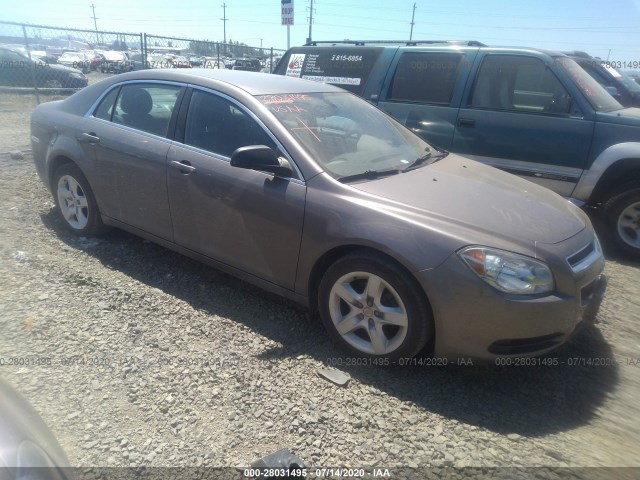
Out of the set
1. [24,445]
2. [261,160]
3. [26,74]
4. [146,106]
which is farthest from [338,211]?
[26,74]

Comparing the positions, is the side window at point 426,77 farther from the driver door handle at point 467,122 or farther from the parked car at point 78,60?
the parked car at point 78,60

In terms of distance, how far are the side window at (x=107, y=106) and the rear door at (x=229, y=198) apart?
3.19 ft

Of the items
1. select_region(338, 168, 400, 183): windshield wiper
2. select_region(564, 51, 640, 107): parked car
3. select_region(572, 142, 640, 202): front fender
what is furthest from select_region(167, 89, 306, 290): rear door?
select_region(564, 51, 640, 107): parked car

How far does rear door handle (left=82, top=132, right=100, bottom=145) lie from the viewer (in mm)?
4256

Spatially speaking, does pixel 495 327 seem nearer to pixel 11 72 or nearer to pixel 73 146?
pixel 73 146

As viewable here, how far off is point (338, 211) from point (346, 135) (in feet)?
Answer: 2.91

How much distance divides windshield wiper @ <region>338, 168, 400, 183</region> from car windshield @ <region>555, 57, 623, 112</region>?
294 centimetres

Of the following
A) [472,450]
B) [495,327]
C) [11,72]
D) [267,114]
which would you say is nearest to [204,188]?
[267,114]

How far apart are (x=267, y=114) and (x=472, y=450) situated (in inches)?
95.5

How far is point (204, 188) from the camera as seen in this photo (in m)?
3.55

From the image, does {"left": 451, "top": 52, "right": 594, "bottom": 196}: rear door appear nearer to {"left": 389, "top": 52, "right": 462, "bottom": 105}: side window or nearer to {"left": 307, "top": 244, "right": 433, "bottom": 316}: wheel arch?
{"left": 389, "top": 52, "right": 462, "bottom": 105}: side window

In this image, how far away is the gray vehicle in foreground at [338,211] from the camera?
105 inches

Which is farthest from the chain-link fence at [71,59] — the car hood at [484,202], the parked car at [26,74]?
the car hood at [484,202]

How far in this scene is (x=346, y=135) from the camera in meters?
3.63
